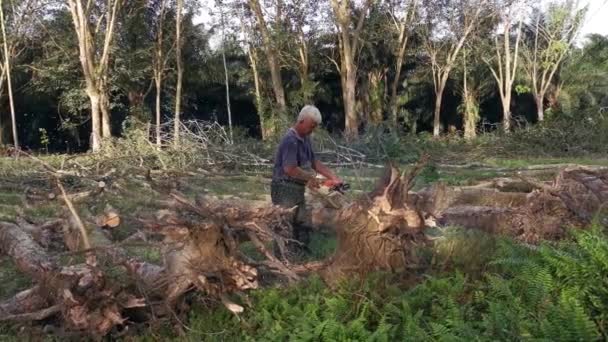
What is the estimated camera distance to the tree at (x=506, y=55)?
27.7 m

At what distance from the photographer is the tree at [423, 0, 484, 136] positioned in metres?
28.3

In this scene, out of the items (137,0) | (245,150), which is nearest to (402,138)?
(245,150)

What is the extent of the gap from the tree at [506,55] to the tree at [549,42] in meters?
1.19

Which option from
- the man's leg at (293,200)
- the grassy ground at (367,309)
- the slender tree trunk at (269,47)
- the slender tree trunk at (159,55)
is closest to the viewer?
the grassy ground at (367,309)

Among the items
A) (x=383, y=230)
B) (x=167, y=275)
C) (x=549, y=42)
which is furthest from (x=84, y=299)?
(x=549, y=42)

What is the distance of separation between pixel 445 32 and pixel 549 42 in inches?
A: 224

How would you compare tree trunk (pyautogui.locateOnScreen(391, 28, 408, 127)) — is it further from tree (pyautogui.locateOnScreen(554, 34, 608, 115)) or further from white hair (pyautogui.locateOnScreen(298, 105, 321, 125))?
white hair (pyautogui.locateOnScreen(298, 105, 321, 125))

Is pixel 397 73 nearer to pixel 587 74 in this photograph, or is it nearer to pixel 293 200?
pixel 587 74

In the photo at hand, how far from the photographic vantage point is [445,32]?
97.1ft

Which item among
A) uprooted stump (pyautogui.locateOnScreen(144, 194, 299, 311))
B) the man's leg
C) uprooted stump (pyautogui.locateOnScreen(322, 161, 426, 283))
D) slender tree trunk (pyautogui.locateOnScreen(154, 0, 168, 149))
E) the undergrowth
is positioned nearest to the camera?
the undergrowth

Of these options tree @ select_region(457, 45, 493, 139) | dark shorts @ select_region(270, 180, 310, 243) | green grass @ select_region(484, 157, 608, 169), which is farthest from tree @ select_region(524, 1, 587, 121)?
dark shorts @ select_region(270, 180, 310, 243)

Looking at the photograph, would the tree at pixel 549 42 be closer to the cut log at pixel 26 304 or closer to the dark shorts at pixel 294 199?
the dark shorts at pixel 294 199

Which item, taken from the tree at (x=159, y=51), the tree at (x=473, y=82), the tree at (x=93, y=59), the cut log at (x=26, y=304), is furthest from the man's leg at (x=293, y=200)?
the tree at (x=473, y=82)

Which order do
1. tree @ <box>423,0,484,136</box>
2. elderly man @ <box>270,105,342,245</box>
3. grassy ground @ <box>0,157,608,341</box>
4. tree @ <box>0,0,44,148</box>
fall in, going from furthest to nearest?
tree @ <box>423,0,484,136</box> → tree @ <box>0,0,44,148</box> → elderly man @ <box>270,105,342,245</box> → grassy ground @ <box>0,157,608,341</box>
